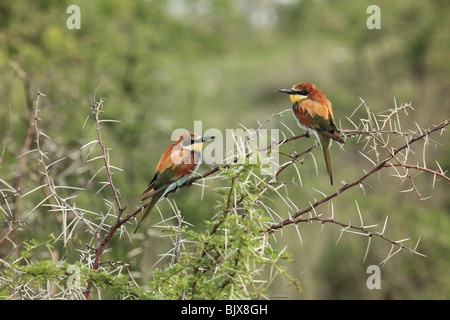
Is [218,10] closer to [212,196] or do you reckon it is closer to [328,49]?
[328,49]

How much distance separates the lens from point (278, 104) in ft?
53.3

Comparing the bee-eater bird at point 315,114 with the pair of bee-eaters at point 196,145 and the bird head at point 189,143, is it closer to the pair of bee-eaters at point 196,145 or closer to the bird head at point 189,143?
the pair of bee-eaters at point 196,145

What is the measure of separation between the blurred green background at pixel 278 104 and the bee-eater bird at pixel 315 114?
2.72m

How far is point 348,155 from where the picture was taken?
1280 cm

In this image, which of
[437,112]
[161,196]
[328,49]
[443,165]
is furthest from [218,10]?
[161,196]

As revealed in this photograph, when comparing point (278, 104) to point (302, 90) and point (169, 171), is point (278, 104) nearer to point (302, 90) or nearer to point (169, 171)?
point (302, 90)

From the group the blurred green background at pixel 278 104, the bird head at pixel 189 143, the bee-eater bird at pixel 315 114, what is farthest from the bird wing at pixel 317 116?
the blurred green background at pixel 278 104

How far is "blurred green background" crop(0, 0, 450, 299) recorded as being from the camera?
28.1 feet

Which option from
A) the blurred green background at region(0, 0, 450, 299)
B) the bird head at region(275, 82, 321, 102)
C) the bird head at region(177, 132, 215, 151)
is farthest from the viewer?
the blurred green background at region(0, 0, 450, 299)

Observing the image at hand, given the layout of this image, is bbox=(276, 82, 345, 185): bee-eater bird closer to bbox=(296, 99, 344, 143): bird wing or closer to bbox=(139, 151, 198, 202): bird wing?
bbox=(296, 99, 344, 143): bird wing

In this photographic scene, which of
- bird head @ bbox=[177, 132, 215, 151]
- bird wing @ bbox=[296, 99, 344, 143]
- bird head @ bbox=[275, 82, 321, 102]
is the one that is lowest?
bird head @ bbox=[177, 132, 215, 151]

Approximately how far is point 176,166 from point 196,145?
0.80 ft

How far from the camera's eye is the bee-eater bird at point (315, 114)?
365 cm

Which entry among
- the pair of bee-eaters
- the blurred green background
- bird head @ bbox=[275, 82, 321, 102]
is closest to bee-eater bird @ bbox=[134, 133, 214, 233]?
the pair of bee-eaters
